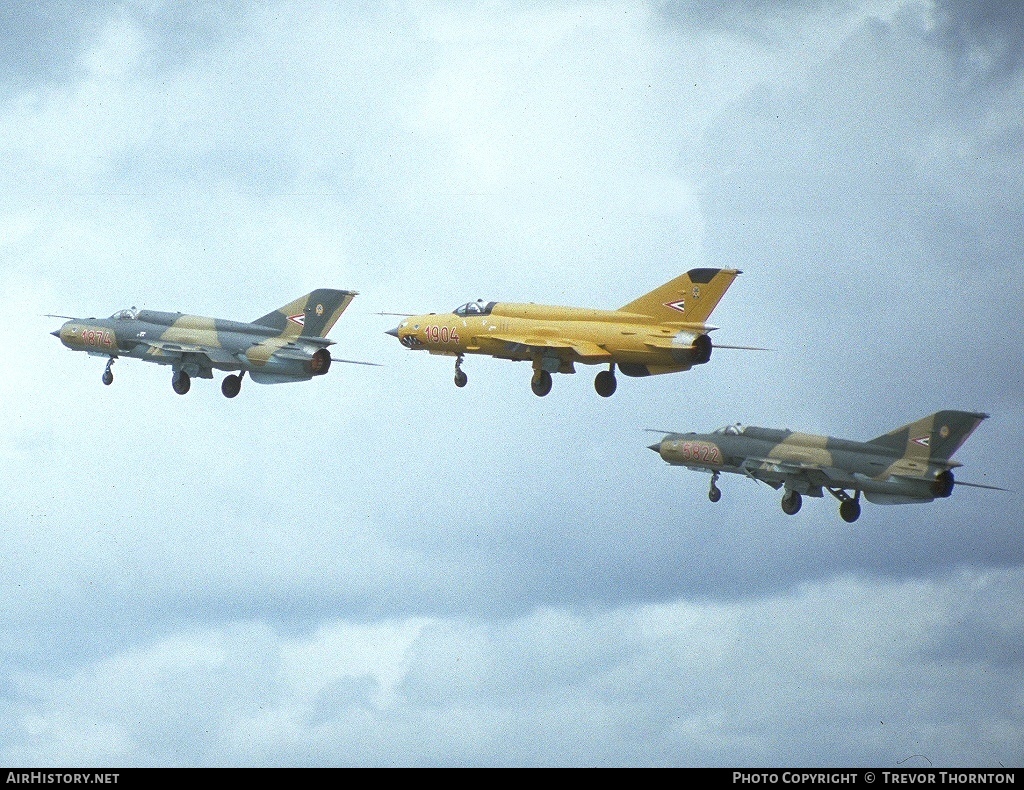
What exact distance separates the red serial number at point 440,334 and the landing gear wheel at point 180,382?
1212 centimetres

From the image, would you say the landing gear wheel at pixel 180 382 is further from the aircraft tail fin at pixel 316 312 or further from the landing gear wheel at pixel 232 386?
the aircraft tail fin at pixel 316 312

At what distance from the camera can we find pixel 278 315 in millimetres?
101312

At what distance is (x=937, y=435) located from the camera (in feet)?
316

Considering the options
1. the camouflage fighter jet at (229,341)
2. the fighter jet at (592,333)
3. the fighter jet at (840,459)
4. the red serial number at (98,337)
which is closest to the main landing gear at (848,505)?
the fighter jet at (840,459)

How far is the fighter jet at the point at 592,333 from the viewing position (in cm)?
9356

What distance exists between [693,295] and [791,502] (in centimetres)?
1314

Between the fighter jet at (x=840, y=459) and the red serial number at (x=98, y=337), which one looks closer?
the fighter jet at (x=840, y=459)

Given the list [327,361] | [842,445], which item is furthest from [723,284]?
[327,361]

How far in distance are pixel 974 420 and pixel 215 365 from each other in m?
34.7

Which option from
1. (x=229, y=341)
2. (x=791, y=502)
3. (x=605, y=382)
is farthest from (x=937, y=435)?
(x=229, y=341)

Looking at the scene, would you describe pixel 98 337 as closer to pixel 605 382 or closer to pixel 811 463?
pixel 605 382

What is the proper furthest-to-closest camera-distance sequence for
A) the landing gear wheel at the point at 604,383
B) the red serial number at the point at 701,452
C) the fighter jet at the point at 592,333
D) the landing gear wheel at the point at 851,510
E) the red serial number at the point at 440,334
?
the red serial number at the point at 701,452, the landing gear wheel at the point at 851,510, the red serial number at the point at 440,334, the landing gear wheel at the point at 604,383, the fighter jet at the point at 592,333
